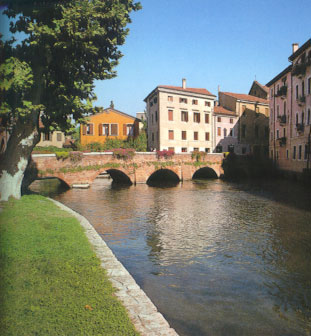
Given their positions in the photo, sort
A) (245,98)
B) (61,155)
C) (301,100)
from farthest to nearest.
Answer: (245,98) < (301,100) < (61,155)

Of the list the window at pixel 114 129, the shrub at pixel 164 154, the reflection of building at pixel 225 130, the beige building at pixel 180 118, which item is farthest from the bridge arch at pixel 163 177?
the reflection of building at pixel 225 130

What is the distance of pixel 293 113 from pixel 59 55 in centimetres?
2985

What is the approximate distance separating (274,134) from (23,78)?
38053 mm

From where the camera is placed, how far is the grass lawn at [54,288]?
4637 mm

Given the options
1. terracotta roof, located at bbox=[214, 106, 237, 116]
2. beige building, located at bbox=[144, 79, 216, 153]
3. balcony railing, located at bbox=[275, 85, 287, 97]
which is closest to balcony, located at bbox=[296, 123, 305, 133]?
balcony railing, located at bbox=[275, 85, 287, 97]

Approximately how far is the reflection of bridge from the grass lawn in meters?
19.2

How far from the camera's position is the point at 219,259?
419 inches

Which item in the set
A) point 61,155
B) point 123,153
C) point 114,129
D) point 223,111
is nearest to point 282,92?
point 223,111

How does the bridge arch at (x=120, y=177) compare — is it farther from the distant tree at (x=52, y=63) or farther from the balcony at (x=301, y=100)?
the balcony at (x=301, y=100)

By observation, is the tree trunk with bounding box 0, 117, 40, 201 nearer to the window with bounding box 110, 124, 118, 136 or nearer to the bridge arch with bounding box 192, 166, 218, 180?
the bridge arch with bounding box 192, 166, 218, 180

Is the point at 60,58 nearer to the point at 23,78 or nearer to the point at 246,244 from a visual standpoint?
the point at 23,78

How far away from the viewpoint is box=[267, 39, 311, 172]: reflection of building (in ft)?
104

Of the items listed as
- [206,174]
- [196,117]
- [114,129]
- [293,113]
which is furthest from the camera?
[196,117]

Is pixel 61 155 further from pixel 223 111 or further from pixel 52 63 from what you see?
pixel 223 111
